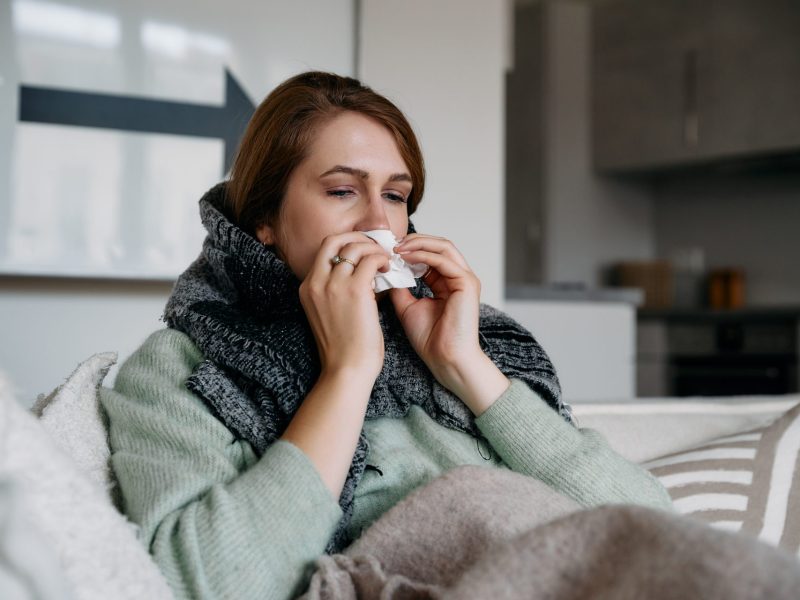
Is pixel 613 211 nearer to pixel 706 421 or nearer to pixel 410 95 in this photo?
pixel 410 95

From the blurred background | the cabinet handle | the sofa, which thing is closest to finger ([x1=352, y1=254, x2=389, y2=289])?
the sofa

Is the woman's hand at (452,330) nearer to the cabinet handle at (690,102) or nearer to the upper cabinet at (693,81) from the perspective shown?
the upper cabinet at (693,81)

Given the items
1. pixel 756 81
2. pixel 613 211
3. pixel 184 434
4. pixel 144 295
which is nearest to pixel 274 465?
pixel 184 434

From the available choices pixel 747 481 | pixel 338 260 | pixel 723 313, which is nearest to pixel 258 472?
pixel 338 260

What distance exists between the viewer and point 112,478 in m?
0.96

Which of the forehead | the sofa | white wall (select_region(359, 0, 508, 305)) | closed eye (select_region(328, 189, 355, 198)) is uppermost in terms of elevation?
white wall (select_region(359, 0, 508, 305))

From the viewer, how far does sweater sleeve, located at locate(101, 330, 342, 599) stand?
0.80 meters

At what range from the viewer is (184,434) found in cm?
93

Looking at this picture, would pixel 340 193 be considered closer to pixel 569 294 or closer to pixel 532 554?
pixel 532 554

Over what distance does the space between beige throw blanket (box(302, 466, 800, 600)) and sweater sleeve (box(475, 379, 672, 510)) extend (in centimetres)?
19

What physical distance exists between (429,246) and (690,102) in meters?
4.19

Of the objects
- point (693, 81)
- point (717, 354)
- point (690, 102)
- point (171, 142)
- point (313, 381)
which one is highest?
point (693, 81)

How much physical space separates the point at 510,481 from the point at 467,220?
1872 mm

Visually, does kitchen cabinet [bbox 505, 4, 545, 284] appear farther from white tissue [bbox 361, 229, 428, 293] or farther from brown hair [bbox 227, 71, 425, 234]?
white tissue [bbox 361, 229, 428, 293]
